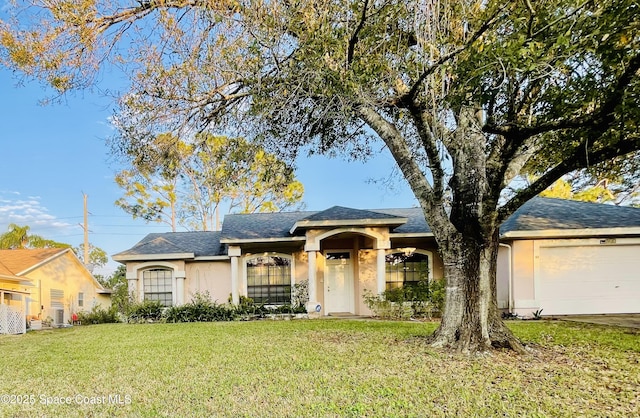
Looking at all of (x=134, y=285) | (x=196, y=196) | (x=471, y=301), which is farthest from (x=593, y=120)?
(x=196, y=196)

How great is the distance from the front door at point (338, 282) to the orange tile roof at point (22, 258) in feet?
36.4

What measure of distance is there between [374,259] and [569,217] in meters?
6.35

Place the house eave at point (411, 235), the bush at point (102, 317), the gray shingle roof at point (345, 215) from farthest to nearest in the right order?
the bush at point (102, 317)
the house eave at point (411, 235)
the gray shingle roof at point (345, 215)

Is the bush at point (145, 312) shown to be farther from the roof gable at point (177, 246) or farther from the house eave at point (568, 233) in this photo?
the house eave at point (568, 233)

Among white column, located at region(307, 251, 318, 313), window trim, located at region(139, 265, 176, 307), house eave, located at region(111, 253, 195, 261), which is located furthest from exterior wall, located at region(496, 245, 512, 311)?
window trim, located at region(139, 265, 176, 307)

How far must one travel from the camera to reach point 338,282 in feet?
48.8

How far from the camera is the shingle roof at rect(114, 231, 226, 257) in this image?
14.8m

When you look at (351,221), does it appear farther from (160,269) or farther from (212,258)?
(160,269)

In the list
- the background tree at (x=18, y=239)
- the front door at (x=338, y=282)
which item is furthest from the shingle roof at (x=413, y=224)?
the background tree at (x=18, y=239)

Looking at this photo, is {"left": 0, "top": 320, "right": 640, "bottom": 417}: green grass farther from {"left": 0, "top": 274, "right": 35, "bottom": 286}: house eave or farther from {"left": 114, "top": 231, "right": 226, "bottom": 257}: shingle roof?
{"left": 0, "top": 274, "right": 35, "bottom": 286}: house eave

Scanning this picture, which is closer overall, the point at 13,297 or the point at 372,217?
the point at 372,217

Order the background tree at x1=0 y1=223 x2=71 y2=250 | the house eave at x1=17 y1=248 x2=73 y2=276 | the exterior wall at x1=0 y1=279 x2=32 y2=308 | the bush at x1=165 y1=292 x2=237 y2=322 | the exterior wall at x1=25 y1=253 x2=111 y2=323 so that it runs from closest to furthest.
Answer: the bush at x1=165 y1=292 x2=237 y2=322, the exterior wall at x1=0 y1=279 x2=32 y2=308, the house eave at x1=17 y1=248 x2=73 y2=276, the exterior wall at x1=25 y1=253 x2=111 y2=323, the background tree at x1=0 y1=223 x2=71 y2=250

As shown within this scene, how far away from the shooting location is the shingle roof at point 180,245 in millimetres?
14766

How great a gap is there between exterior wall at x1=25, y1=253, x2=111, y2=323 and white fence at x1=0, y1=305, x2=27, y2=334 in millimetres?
3055
